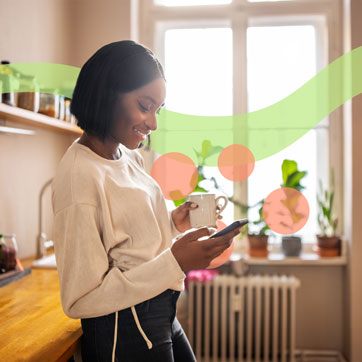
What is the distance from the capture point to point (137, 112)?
3.18 ft

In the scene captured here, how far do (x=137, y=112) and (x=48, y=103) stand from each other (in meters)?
1.09

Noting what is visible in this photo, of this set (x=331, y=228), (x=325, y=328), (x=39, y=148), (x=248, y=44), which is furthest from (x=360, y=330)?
(x=39, y=148)

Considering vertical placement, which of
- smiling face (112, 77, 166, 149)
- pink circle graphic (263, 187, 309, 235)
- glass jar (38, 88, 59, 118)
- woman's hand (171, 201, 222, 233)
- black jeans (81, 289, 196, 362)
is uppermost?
glass jar (38, 88, 59, 118)

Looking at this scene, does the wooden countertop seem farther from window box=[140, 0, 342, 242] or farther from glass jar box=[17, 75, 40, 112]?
window box=[140, 0, 342, 242]

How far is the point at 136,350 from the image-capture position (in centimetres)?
95

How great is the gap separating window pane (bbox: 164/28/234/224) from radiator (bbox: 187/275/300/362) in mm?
632

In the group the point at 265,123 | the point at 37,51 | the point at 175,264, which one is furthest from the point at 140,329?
the point at 265,123

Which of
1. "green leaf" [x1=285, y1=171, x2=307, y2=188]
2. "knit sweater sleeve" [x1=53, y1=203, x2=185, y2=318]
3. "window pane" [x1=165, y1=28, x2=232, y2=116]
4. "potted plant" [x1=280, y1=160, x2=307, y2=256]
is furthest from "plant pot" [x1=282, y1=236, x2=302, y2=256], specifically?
"knit sweater sleeve" [x1=53, y1=203, x2=185, y2=318]

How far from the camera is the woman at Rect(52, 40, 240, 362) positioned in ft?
2.82

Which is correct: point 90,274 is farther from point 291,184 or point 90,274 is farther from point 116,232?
point 291,184

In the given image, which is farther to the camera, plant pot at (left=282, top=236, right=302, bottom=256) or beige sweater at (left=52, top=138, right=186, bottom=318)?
plant pot at (left=282, top=236, right=302, bottom=256)

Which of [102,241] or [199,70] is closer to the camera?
[102,241]

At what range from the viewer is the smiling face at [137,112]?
960mm

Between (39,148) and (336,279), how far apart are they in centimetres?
192
